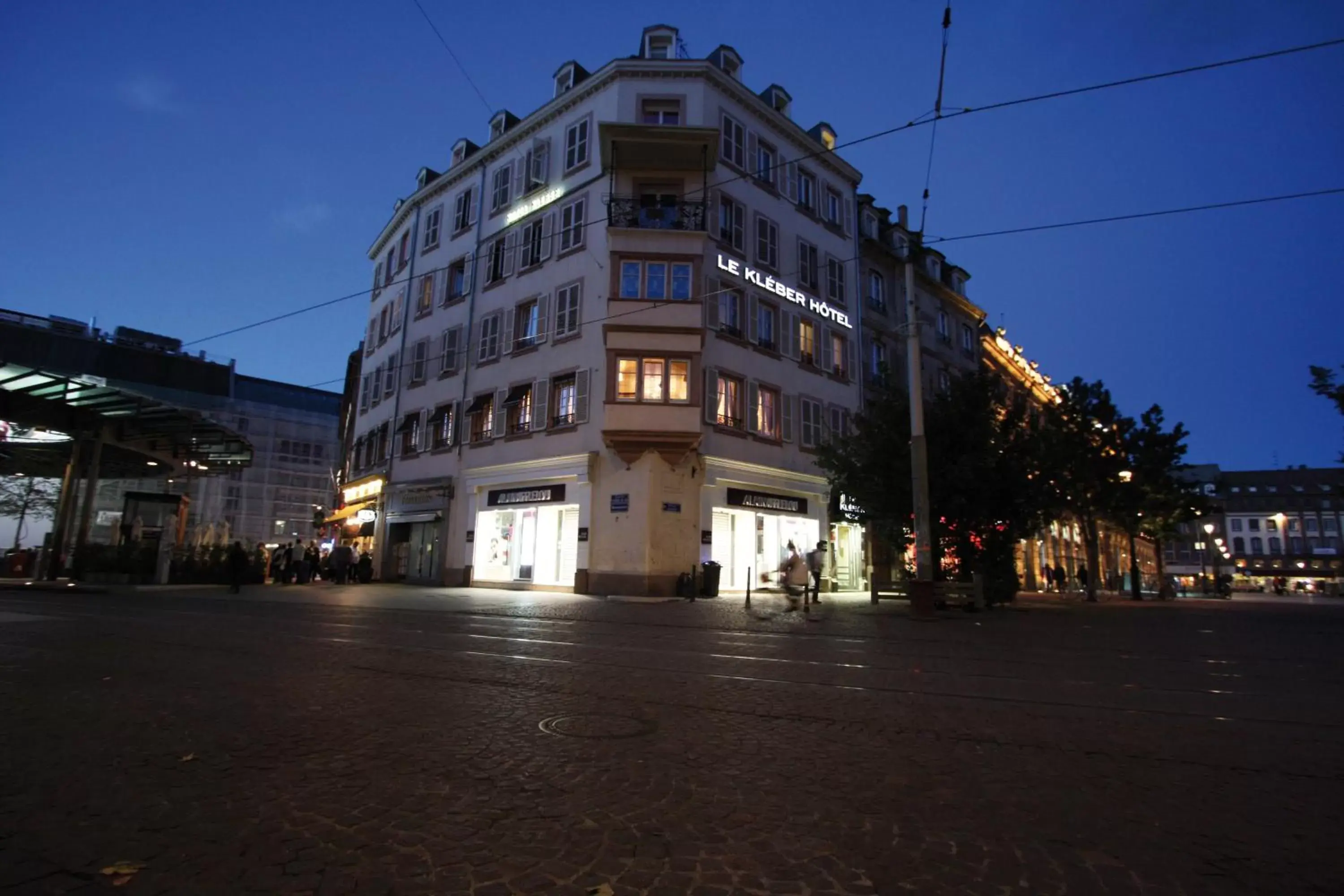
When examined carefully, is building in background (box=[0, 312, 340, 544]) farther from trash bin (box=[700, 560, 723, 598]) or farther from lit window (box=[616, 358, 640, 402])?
trash bin (box=[700, 560, 723, 598])

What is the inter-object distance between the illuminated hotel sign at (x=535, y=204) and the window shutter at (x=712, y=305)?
718 centimetres

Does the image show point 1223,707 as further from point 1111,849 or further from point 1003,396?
point 1003,396

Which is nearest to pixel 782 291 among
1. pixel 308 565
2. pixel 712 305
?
pixel 712 305

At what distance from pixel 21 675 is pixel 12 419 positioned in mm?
21175

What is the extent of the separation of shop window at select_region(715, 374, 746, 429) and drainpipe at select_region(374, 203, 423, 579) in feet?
52.6

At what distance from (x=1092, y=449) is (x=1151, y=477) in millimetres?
3212

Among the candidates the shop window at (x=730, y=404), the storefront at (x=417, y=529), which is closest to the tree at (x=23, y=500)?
the storefront at (x=417, y=529)

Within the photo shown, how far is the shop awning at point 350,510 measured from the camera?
33531 mm

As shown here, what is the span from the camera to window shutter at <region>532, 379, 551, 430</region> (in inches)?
1000

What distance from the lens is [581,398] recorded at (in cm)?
2420

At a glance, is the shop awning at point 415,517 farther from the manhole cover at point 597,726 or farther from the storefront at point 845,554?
the manhole cover at point 597,726

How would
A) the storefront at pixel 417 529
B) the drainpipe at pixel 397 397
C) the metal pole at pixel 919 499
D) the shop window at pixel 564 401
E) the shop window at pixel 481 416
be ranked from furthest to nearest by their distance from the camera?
the drainpipe at pixel 397 397
the storefront at pixel 417 529
the shop window at pixel 481 416
the shop window at pixel 564 401
the metal pole at pixel 919 499

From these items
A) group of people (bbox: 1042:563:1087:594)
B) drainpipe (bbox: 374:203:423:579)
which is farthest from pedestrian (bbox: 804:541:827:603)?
group of people (bbox: 1042:563:1087:594)

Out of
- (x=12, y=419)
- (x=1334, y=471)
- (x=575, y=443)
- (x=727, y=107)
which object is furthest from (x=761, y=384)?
(x=1334, y=471)
